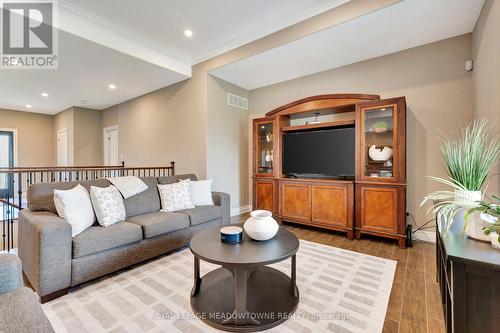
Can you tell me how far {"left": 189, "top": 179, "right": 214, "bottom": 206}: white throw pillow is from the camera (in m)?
3.30

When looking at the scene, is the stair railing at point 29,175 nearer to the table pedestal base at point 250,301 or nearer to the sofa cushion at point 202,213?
the sofa cushion at point 202,213

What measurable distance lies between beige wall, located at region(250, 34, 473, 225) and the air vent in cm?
222

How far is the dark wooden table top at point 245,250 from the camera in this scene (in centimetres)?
148

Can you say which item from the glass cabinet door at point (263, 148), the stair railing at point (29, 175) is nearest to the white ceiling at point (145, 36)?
the glass cabinet door at point (263, 148)

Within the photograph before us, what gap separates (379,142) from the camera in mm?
3170

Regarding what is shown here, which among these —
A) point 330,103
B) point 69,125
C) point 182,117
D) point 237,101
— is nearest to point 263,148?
point 237,101

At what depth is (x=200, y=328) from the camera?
1.50 metres

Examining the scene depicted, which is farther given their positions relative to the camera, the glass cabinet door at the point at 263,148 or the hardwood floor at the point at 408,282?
the glass cabinet door at the point at 263,148

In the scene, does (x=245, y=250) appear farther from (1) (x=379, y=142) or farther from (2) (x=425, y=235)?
(2) (x=425, y=235)

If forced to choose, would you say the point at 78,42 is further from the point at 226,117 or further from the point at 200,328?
the point at 200,328

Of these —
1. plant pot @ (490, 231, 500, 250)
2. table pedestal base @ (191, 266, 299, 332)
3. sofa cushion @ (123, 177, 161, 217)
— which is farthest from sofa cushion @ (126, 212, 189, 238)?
plant pot @ (490, 231, 500, 250)

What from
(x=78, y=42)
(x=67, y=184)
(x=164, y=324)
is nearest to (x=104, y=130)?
(x=78, y=42)

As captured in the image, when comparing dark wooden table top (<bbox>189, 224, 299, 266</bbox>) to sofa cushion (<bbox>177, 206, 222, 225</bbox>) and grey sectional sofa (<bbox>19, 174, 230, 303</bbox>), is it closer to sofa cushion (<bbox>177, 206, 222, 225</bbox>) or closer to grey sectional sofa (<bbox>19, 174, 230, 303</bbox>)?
grey sectional sofa (<bbox>19, 174, 230, 303</bbox>)

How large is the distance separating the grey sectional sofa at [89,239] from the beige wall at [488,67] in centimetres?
312
